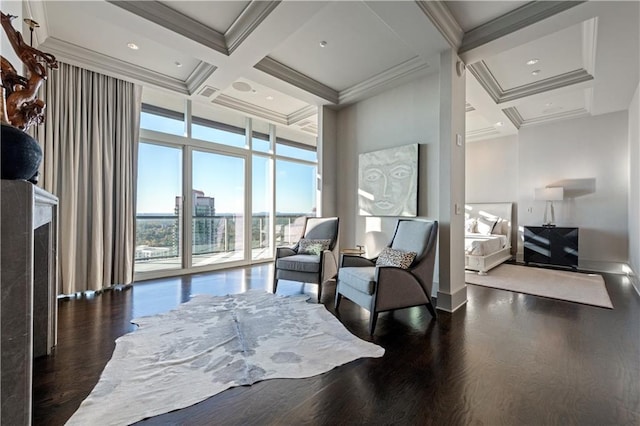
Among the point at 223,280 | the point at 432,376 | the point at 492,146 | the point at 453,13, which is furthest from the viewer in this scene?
the point at 492,146

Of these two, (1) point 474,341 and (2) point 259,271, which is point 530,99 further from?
(2) point 259,271

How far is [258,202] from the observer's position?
19.1 ft

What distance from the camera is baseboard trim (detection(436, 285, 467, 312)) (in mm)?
2982

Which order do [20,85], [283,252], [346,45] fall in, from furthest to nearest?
[283,252] < [346,45] < [20,85]

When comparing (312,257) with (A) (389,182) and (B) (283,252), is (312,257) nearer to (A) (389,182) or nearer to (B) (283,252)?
(B) (283,252)

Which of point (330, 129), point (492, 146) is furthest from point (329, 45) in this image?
point (492, 146)

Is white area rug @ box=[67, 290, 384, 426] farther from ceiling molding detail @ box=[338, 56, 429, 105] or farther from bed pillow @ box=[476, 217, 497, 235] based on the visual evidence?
bed pillow @ box=[476, 217, 497, 235]

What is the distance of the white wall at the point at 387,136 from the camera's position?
11.9ft

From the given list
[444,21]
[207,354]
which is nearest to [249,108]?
[444,21]

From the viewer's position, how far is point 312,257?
11.7 ft

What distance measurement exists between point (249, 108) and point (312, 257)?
3.28 meters

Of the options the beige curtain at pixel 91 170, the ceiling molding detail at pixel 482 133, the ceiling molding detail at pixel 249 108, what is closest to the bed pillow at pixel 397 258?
the beige curtain at pixel 91 170

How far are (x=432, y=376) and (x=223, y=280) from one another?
3.29 m

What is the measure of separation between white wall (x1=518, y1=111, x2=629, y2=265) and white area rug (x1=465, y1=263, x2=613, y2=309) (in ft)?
3.52
